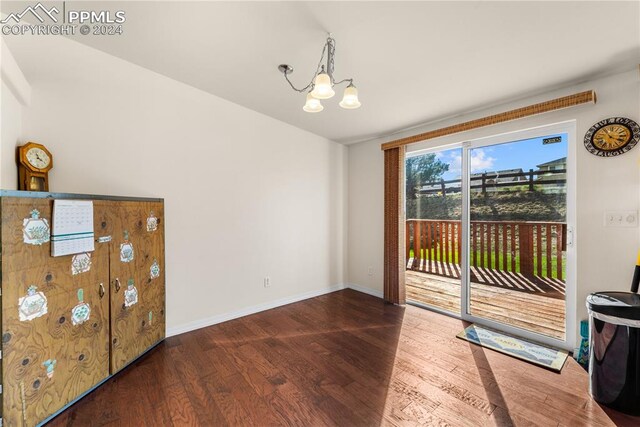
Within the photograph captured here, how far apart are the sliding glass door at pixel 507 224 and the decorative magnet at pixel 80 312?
132 inches

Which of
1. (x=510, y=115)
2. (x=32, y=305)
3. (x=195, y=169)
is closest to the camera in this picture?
(x=32, y=305)

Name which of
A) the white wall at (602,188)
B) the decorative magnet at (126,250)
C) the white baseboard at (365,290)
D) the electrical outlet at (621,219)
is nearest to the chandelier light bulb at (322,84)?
the decorative magnet at (126,250)

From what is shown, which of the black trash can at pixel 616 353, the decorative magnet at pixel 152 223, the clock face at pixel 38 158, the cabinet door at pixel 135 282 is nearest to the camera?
the black trash can at pixel 616 353

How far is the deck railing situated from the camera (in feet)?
8.00

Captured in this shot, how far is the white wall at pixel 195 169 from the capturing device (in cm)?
187

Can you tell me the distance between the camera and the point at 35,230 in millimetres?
1389

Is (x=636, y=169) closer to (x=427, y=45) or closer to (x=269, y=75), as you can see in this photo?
(x=427, y=45)

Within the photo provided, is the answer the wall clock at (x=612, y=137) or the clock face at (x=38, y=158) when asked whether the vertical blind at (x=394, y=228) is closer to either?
the wall clock at (x=612, y=137)

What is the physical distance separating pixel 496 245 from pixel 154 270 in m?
3.46

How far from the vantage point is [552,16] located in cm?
146

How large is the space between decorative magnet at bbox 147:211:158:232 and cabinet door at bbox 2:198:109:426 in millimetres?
421

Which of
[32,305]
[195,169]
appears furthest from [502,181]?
[32,305]

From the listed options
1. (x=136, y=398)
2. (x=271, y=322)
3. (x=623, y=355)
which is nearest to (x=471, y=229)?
(x=623, y=355)

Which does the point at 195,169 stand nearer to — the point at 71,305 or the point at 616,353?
the point at 71,305
